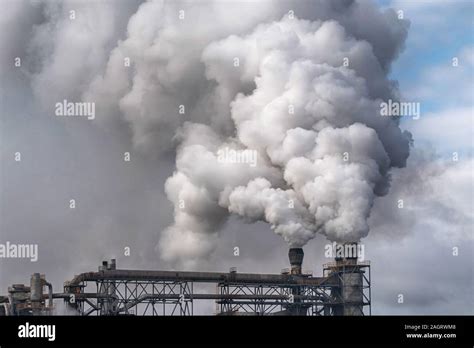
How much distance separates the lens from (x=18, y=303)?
129 meters

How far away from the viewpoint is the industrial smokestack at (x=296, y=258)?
140 metres

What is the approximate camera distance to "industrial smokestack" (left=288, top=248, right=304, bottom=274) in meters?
140

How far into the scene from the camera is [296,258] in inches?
5507

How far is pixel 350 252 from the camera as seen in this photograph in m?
138

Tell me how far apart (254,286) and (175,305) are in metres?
11.4

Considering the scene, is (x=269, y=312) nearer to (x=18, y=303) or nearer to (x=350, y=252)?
(x=350, y=252)
